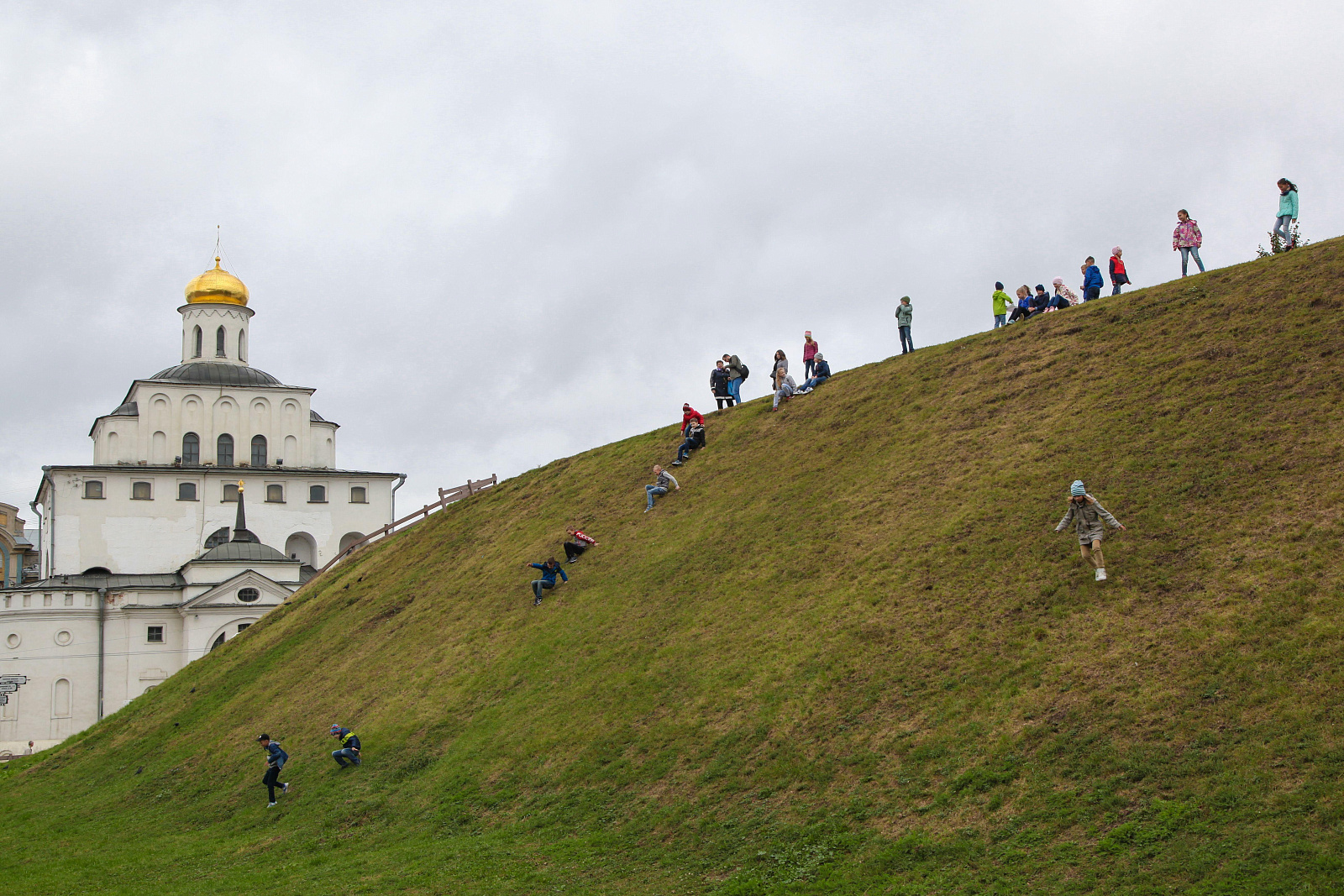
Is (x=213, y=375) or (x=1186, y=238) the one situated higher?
(x=213, y=375)

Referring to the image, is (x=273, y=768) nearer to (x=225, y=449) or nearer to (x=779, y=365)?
(x=779, y=365)

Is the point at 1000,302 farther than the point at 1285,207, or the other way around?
the point at 1000,302

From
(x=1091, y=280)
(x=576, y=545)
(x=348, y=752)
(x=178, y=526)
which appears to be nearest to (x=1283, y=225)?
(x=1091, y=280)

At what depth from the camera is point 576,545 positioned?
3155 centimetres

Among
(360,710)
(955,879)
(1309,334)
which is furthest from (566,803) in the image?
(1309,334)

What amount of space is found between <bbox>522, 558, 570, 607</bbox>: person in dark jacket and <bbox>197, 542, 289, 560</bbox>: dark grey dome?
4040 centimetres

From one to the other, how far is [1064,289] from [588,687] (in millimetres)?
17552

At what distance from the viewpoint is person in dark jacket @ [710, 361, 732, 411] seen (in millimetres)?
37812

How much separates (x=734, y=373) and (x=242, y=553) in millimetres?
39561

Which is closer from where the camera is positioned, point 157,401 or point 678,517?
point 678,517

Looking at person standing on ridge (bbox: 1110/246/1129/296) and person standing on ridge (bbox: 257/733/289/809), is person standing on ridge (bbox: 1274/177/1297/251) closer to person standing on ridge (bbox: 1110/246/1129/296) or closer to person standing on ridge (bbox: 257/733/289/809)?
person standing on ridge (bbox: 1110/246/1129/296)

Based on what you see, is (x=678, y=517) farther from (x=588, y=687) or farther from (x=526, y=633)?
(x=588, y=687)

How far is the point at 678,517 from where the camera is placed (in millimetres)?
31000

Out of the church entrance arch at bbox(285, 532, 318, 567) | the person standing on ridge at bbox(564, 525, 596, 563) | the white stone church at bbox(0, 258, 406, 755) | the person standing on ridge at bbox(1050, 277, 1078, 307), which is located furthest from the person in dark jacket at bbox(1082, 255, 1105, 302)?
the church entrance arch at bbox(285, 532, 318, 567)
